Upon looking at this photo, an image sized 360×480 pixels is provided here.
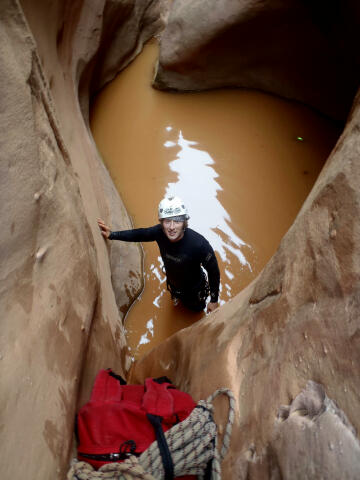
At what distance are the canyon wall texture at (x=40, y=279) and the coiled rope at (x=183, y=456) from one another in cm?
22

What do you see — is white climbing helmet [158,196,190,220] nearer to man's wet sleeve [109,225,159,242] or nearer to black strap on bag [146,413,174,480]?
man's wet sleeve [109,225,159,242]

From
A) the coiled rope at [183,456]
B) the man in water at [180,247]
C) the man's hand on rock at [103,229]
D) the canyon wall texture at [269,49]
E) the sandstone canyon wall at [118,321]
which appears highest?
the canyon wall texture at [269,49]

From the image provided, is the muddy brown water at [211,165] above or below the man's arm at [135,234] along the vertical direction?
above

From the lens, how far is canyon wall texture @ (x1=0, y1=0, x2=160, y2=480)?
1.30 m

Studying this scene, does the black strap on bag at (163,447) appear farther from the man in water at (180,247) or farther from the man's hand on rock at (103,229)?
the man's hand on rock at (103,229)

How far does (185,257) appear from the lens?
8.18 ft

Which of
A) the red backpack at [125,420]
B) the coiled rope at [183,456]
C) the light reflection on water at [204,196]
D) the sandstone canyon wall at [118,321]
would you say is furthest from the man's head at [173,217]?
the light reflection on water at [204,196]

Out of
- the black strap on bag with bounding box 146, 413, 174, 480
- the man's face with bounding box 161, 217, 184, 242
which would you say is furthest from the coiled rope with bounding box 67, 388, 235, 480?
the man's face with bounding box 161, 217, 184, 242

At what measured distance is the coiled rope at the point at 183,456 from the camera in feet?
4.12

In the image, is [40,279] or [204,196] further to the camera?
[204,196]

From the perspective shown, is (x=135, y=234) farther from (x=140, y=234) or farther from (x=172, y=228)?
(x=172, y=228)

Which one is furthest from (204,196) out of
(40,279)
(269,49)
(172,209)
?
(40,279)

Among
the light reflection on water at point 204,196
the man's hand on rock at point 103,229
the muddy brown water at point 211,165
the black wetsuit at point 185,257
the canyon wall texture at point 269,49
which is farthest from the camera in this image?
the canyon wall texture at point 269,49

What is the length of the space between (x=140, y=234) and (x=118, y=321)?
69 cm
